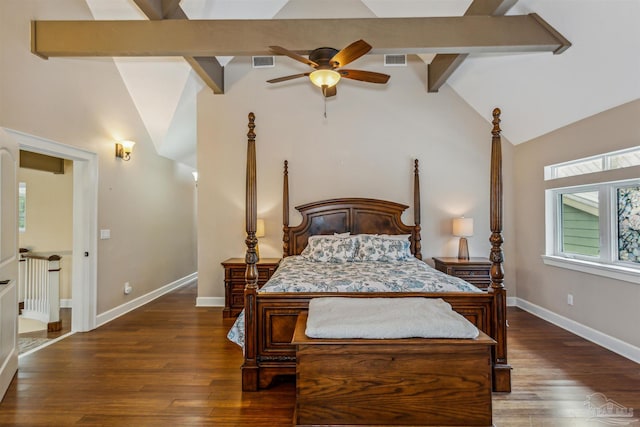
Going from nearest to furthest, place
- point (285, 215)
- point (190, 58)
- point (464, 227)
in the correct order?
point (190, 58) → point (464, 227) → point (285, 215)

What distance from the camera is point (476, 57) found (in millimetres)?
3865

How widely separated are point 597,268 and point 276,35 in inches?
155

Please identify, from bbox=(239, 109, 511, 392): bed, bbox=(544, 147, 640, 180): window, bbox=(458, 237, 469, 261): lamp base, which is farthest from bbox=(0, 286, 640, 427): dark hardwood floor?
bbox=(544, 147, 640, 180): window

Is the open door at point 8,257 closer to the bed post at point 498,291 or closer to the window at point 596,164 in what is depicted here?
the bed post at point 498,291

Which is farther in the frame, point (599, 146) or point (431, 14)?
point (431, 14)

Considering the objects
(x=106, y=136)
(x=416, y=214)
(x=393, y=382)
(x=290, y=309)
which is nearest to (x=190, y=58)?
(x=106, y=136)

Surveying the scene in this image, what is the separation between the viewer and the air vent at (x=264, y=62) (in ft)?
15.5

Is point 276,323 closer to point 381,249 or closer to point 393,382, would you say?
point 393,382

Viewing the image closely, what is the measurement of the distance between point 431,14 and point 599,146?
221cm

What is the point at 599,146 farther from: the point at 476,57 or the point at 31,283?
the point at 31,283

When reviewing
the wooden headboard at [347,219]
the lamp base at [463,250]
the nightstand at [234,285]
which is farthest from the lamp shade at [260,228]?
the lamp base at [463,250]

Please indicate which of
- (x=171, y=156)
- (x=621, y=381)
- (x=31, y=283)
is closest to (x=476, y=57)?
(x=621, y=381)

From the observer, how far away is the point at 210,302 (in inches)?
188

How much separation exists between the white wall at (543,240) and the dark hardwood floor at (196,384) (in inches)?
12.5
